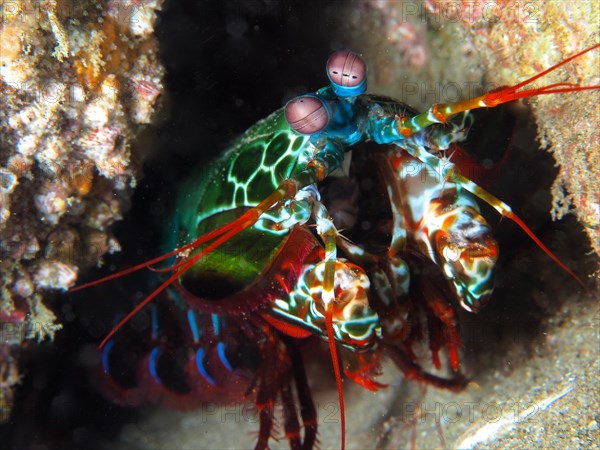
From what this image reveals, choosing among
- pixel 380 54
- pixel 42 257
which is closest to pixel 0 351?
pixel 42 257

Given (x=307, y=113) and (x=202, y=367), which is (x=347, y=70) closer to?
(x=307, y=113)

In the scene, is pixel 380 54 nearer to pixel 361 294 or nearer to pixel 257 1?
pixel 257 1

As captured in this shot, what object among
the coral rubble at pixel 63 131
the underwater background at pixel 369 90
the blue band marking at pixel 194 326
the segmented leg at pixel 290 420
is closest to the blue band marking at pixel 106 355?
the underwater background at pixel 369 90

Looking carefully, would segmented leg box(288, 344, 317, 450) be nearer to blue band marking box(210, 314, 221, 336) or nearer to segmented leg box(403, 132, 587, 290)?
blue band marking box(210, 314, 221, 336)

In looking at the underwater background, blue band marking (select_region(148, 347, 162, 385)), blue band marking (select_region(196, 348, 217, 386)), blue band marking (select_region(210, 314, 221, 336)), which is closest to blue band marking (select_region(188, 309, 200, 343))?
blue band marking (select_region(196, 348, 217, 386))

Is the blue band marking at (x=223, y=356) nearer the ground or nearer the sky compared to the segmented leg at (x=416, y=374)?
nearer the sky

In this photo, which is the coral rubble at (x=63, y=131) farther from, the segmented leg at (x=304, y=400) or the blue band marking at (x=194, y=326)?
the segmented leg at (x=304, y=400)
